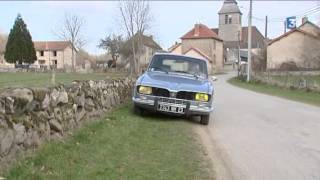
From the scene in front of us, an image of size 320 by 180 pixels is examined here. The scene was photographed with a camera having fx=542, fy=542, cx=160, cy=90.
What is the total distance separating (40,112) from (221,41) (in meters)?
112

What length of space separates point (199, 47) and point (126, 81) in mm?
92829

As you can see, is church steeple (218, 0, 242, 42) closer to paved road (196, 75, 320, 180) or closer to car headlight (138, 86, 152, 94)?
paved road (196, 75, 320, 180)

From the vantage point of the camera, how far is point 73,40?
94938 mm

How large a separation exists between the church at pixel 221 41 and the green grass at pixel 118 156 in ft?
264

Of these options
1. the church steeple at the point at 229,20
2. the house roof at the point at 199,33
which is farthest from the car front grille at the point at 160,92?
the church steeple at the point at 229,20

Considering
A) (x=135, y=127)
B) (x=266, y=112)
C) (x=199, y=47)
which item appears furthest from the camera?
(x=199, y=47)

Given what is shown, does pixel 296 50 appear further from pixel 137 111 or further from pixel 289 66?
pixel 137 111

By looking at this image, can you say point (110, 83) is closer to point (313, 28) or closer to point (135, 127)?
point (135, 127)

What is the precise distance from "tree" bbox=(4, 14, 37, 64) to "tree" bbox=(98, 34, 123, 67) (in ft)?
51.5

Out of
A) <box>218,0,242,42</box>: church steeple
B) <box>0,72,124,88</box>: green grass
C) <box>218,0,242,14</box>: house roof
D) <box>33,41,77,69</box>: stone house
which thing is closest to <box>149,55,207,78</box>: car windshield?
<box>0,72,124,88</box>: green grass

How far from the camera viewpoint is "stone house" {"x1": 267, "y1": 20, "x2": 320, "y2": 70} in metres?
76.1

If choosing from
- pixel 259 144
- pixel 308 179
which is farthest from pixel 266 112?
pixel 308 179

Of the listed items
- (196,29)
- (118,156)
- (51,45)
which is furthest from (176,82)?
(51,45)

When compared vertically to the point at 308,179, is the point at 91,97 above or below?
above
